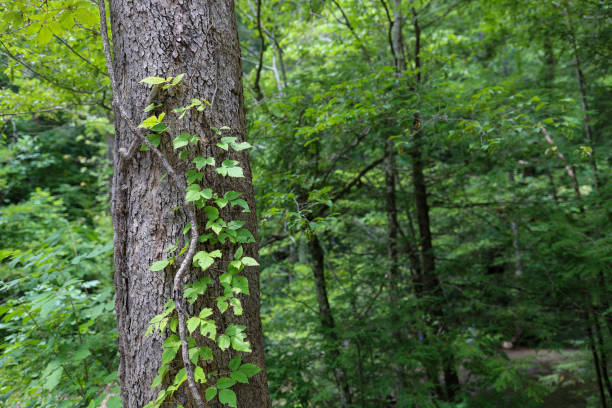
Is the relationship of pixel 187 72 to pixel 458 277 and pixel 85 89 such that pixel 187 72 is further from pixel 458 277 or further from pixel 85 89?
pixel 458 277

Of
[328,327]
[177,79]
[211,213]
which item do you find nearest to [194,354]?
[211,213]

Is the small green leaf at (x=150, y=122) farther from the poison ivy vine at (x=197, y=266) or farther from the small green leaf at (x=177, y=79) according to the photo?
the small green leaf at (x=177, y=79)

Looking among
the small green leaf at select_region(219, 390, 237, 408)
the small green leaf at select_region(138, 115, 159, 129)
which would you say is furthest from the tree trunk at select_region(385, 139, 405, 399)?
the small green leaf at select_region(219, 390, 237, 408)

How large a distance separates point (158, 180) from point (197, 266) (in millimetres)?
372

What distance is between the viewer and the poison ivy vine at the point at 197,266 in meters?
1.16

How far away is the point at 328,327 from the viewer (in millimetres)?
3727

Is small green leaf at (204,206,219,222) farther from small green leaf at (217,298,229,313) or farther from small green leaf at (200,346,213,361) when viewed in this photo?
small green leaf at (200,346,213,361)

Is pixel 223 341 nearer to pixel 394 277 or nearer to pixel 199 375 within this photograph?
pixel 199 375

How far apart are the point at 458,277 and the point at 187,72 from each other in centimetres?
426

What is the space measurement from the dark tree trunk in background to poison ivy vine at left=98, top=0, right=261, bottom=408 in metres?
0.03

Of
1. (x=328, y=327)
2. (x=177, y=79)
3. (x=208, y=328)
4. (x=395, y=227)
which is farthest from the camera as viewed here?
(x=395, y=227)

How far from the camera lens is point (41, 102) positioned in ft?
10.4

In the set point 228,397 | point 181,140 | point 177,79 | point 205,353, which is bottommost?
point 228,397

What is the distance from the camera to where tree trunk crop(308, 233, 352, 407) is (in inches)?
134
